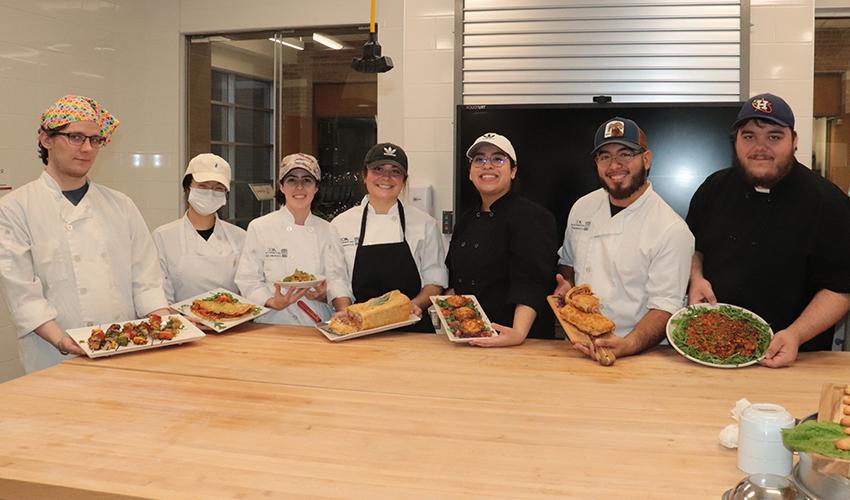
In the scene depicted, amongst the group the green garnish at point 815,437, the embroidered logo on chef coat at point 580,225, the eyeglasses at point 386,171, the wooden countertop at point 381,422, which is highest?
the eyeglasses at point 386,171

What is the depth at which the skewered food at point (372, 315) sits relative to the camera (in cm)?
303

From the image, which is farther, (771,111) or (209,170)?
(209,170)

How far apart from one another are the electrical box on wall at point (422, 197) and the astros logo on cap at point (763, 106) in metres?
2.36

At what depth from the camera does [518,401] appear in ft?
7.16

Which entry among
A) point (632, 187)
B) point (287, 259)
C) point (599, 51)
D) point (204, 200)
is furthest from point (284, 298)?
point (599, 51)

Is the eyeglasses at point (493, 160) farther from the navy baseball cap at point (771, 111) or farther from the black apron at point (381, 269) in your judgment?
the navy baseball cap at point (771, 111)

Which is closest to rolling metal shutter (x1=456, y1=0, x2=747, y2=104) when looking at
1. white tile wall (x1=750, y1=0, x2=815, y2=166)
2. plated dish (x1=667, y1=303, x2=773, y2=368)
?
white tile wall (x1=750, y1=0, x2=815, y2=166)

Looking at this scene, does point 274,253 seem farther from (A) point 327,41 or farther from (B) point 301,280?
(A) point 327,41

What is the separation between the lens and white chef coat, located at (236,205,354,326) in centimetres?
363

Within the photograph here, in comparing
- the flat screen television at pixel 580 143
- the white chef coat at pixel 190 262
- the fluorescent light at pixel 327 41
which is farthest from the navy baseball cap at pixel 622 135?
the fluorescent light at pixel 327 41

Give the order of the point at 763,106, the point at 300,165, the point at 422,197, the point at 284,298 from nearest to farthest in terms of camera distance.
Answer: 1. the point at 763,106
2. the point at 284,298
3. the point at 300,165
4. the point at 422,197

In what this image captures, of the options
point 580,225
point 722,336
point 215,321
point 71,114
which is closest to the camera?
point 722,336

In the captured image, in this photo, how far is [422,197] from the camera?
4.85 metres

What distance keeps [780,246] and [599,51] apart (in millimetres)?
2250
